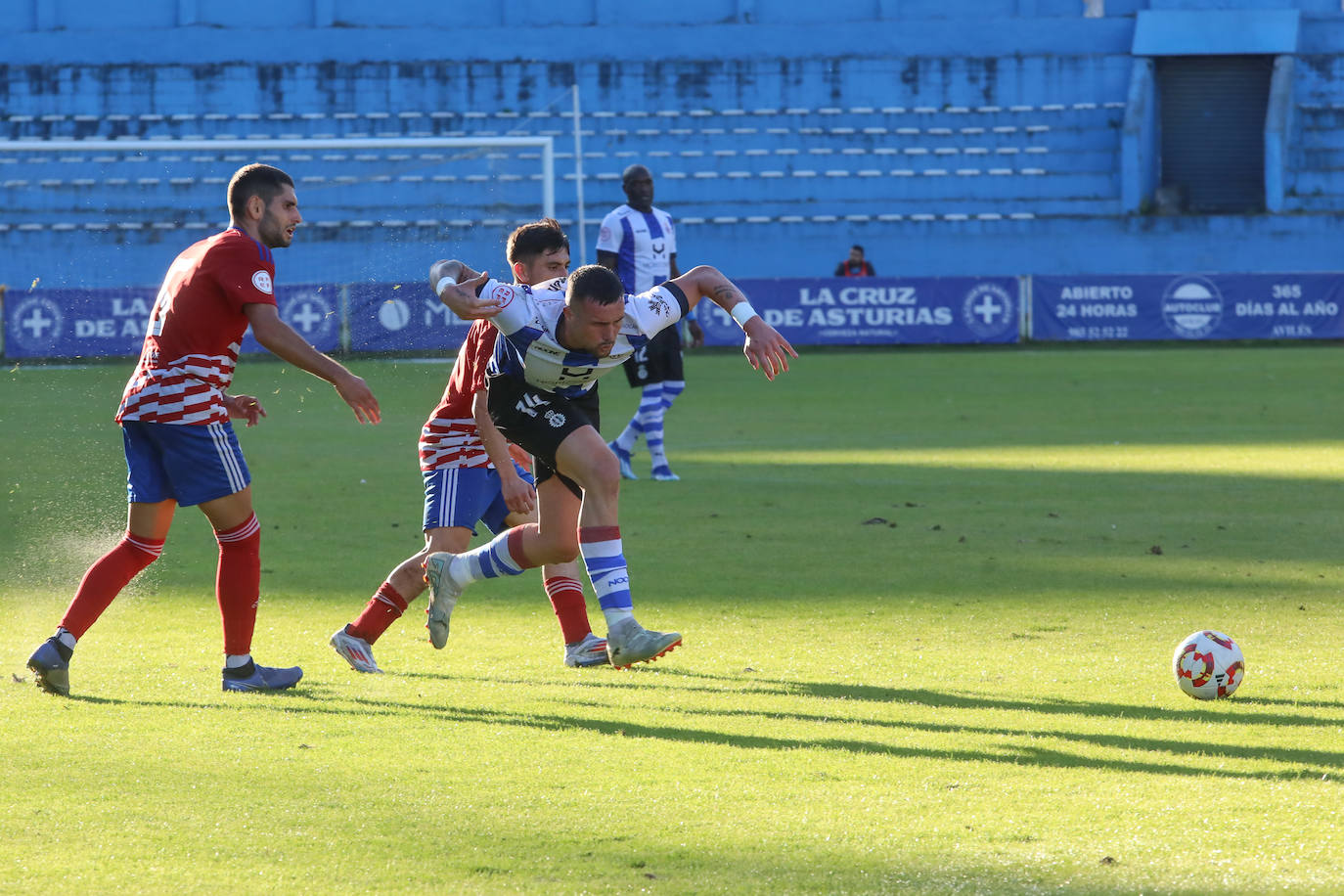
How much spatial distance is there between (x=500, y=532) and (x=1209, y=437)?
986 centimetres

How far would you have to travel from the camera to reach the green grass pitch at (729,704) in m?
3.73

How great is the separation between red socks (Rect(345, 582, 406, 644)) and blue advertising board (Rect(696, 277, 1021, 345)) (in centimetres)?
2207

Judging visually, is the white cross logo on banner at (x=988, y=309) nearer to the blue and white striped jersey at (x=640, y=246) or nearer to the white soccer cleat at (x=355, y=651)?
the blue and white striped jersey at (x=640, y=246)

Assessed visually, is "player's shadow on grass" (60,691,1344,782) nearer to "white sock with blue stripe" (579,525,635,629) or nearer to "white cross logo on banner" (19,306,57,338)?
"white sock with blue stripe" (579,525,635,629)

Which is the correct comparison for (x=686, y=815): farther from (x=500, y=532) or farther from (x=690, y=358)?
(x=690, y=358)

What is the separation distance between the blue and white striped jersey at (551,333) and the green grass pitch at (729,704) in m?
1.07

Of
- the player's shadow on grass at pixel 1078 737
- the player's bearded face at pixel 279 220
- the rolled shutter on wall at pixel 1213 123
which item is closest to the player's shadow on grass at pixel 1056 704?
the player's shadow on grass at pixel 1078 737

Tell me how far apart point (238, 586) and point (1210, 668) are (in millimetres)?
3233

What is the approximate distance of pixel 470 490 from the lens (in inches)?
249

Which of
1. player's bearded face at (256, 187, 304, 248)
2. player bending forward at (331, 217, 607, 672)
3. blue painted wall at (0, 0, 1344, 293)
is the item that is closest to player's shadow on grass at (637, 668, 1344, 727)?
player bending forward at (331, 217, 607, 672)

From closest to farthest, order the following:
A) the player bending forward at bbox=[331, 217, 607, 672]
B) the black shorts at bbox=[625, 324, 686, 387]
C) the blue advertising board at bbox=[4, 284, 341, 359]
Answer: the player bending forward at bbox=[331, 217, 607, 672] < the black shorts at bbox=[625, 324, 686, 387] < the blue advertising board at bbox=[4, 284, 341, 359]

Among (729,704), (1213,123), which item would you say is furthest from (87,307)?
(1213,123)

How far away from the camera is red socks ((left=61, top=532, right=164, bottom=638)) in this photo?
5.70 m

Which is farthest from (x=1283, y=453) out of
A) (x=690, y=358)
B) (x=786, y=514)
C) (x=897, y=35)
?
(x=897, y=35)
